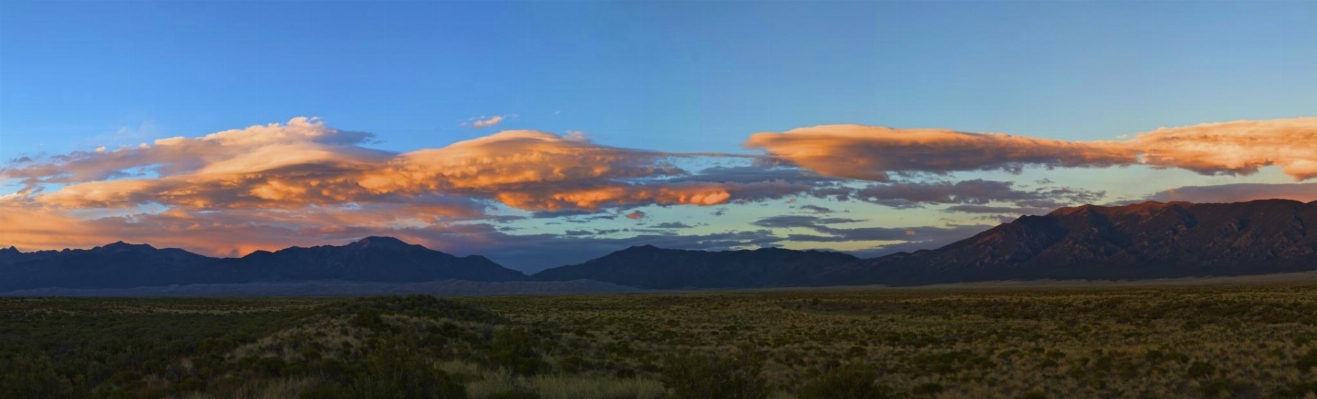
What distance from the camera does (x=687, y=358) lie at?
14.4 meters

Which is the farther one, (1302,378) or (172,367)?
(172,367)

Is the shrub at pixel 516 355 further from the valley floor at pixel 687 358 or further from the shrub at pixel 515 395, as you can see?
the shrub at pixel 515 395

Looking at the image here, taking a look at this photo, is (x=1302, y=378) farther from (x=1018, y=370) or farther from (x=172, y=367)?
(x=172, y=367)

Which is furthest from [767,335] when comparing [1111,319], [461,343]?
[1111,319]

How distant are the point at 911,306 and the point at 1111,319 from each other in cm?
2362

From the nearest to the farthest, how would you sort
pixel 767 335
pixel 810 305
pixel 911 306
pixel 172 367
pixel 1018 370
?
pixel 172 367 < pixel 1018 370 < pixel 767 335 < pixel 911 306 < pixel 810 305

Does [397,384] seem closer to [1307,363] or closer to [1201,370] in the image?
[1201,370]

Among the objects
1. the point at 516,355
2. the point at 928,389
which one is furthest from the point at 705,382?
the point at 516,355

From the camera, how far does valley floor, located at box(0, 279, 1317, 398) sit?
49.0 feet

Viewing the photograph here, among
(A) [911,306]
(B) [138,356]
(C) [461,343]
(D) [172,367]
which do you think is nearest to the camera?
(D) [172,367]

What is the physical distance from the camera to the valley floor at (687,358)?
14.9 metres

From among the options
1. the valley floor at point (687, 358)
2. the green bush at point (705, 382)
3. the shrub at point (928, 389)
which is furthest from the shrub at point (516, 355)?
the shrub at point (928, 389)

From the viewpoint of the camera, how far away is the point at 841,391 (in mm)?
13742

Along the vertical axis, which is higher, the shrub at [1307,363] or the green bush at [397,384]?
the green bush at [397,384]
